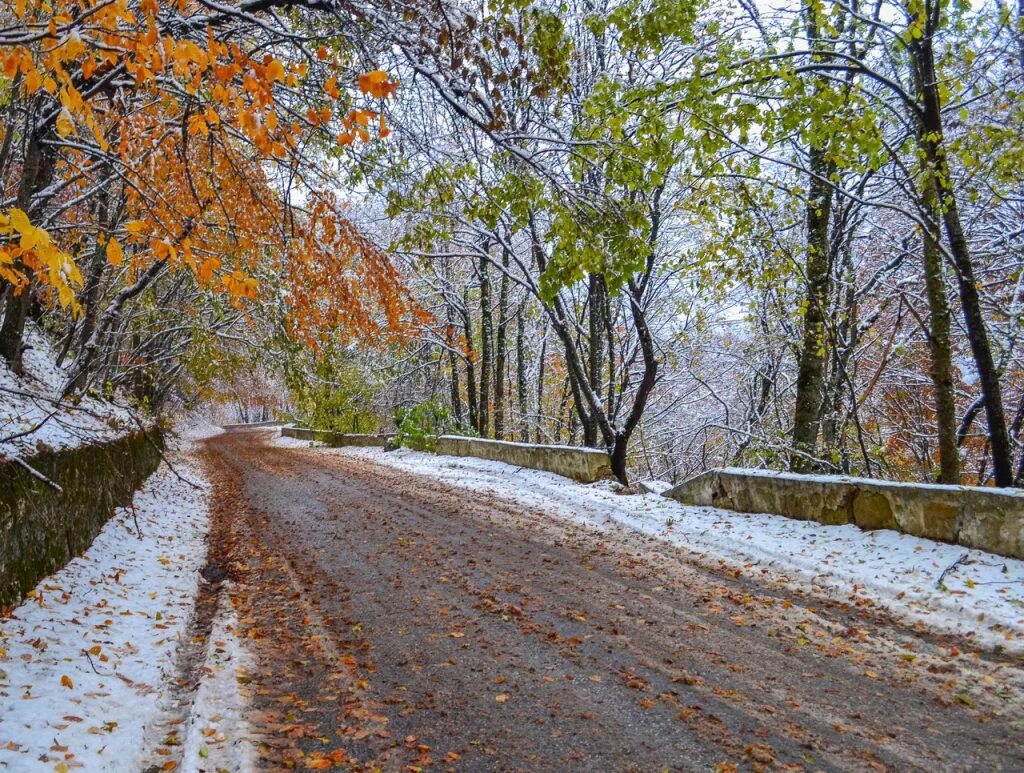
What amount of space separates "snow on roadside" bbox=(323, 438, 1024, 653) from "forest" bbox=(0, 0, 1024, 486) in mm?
1603

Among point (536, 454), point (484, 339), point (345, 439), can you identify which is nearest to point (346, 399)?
point (345, 439)

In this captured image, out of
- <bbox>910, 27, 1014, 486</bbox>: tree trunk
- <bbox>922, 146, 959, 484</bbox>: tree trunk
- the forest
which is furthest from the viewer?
<bbox>922, 146, 959, 484</bbox>: tree trunk

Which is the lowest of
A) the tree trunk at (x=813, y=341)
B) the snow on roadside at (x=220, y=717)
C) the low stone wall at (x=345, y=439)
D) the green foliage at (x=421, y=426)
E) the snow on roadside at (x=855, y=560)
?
the snow on roadside at (x=220, y=717)

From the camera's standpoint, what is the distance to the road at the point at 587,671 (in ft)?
10.7

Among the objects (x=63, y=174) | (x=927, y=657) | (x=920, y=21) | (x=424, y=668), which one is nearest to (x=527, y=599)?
(x=424, y=668)

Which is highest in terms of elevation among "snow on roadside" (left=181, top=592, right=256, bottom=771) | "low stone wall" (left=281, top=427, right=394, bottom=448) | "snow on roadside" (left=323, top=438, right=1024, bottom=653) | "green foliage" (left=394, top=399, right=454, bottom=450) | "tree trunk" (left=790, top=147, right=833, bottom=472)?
"tree trunk" (left=790, top=147, right=833, bottom=472)

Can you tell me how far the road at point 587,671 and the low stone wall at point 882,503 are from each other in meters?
1.60

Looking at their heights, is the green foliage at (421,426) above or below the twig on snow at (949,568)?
above

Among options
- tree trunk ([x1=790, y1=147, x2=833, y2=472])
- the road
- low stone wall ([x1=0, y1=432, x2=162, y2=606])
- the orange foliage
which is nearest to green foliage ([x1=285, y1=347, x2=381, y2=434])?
the orange foliage

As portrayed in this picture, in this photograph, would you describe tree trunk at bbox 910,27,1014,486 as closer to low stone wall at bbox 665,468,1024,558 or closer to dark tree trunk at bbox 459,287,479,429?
low stone wall at bbox 665,468,1024,558

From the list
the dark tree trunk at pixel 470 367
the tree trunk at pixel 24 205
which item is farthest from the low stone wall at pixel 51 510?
the dark tree trunk at pixel 470 367

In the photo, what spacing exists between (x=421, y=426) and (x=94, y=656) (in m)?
16.1

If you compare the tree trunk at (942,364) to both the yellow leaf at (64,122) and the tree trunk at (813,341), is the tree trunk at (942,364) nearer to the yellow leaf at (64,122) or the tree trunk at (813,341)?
the tree trunk at (813,341)

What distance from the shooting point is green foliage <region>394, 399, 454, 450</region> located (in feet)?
65.6
